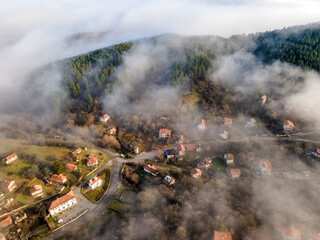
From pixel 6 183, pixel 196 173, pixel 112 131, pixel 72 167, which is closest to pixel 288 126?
pixel 196 173

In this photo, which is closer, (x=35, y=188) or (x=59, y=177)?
(x=35, y=188)

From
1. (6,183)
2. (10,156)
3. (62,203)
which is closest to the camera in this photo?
(62,203)

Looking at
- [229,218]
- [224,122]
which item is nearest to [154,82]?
[224,122]

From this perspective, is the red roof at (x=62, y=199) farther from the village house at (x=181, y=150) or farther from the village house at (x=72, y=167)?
the village house at (x=181, y=150)

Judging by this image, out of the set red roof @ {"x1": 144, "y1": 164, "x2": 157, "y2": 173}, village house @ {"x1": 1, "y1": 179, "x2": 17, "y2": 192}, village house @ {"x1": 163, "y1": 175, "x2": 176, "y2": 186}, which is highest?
village house @ {"x1": 1, "y1": 179, "x2": 17, "y2": 192}

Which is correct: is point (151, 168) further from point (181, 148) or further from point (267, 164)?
point (267, 164)

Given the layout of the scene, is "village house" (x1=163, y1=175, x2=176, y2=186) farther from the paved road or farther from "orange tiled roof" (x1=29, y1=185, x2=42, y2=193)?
"orange tiled roof" (x1=29, y1=185, x2=42, y2=193)

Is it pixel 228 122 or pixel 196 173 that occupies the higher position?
pixel 228 122

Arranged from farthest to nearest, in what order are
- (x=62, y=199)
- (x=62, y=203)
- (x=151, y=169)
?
(x=151, y=169)
(x=62, y=199)
(x=62, y=203)

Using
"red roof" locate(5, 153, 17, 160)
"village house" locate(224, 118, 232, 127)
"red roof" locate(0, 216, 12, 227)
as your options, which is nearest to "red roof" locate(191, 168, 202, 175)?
"village house" locate(224, 118, 232, 127)
